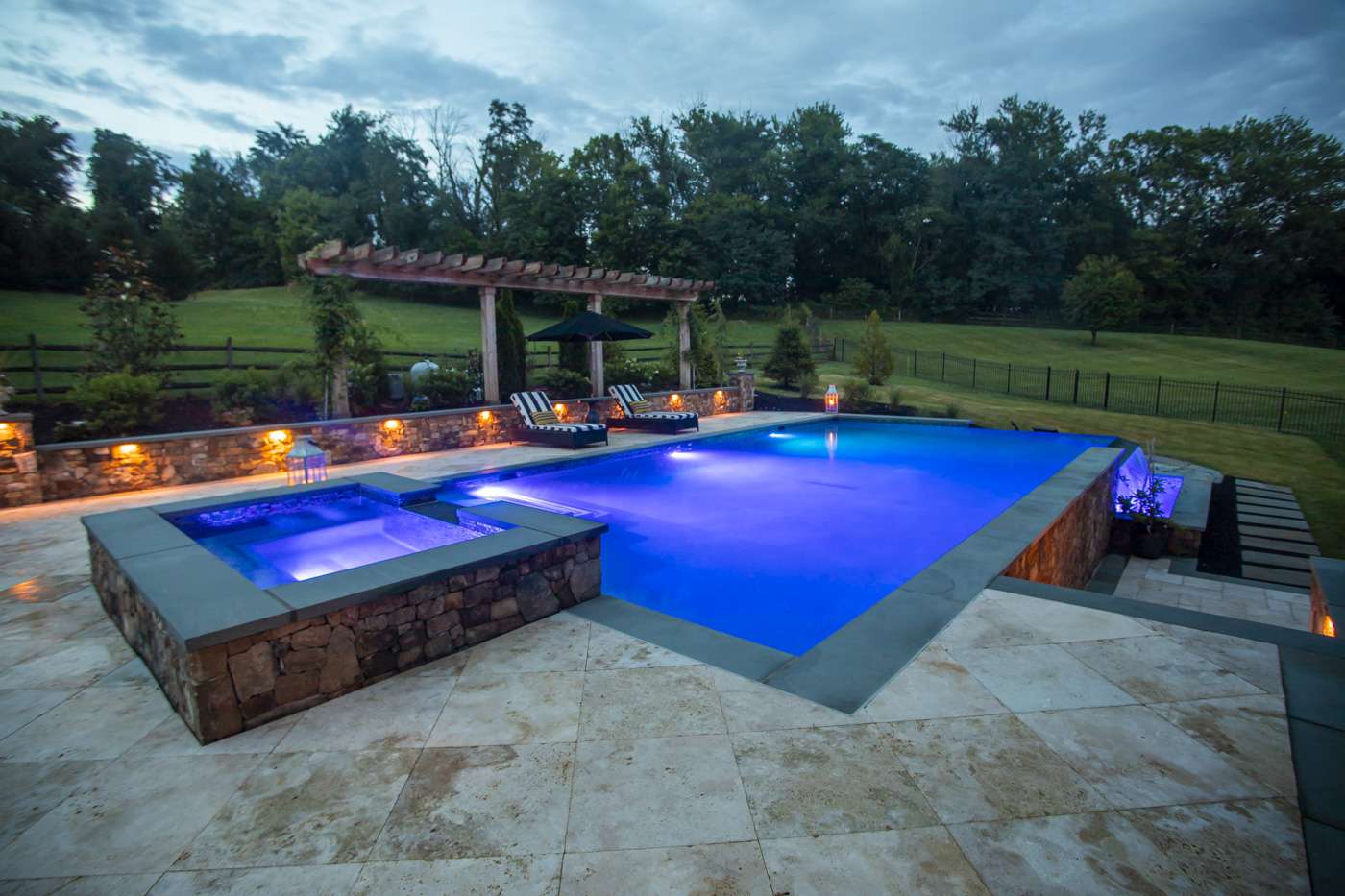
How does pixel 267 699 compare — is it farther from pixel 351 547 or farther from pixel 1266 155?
pixel 1266 155

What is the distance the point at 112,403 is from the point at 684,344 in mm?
10860

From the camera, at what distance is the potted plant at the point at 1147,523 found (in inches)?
287

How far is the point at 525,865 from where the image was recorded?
1.85 meters

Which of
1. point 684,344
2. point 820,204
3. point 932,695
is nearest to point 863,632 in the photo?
point 932,695

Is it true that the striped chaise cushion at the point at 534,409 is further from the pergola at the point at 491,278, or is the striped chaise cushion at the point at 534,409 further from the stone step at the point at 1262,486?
the stone step at the point at 1262,486

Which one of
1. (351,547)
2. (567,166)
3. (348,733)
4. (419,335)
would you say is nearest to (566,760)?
(348,733)

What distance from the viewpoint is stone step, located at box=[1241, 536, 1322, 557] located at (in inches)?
267

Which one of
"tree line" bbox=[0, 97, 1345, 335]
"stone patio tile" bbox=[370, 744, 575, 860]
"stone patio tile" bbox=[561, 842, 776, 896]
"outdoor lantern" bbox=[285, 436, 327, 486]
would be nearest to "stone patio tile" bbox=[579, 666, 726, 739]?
"stone patio tile" bbox=[370, 744, 575, 860]

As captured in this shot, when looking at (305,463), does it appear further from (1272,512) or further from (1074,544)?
(1272,512)

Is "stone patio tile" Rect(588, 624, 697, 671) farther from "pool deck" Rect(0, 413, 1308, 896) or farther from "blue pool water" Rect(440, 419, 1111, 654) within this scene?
"blue pool water" Rect(440, 419, 1111, 654)

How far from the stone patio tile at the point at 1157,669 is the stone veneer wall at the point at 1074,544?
3.74ft

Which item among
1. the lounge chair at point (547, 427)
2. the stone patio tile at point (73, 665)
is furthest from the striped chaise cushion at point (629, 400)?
the stone patio tile at point (73, 665)

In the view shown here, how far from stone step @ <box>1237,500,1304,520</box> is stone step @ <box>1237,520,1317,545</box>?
0.62m

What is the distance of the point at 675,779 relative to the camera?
7.36 ft
